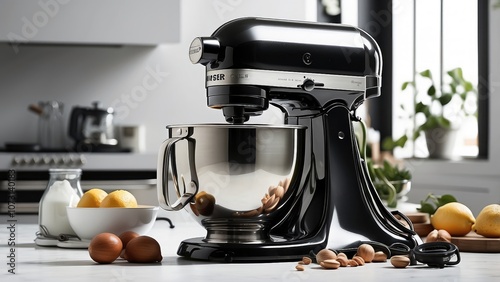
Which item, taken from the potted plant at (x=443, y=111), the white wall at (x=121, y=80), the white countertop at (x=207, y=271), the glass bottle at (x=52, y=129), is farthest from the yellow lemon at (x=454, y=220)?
the glass bottle at (x=52, y=129)

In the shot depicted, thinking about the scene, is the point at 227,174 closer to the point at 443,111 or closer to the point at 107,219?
the point at 107,219

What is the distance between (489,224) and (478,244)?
0.05 meters

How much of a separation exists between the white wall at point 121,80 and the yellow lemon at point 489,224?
2.93m

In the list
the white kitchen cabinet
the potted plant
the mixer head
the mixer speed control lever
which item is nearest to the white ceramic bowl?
the mixer head

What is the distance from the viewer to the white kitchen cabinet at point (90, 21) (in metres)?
3.73

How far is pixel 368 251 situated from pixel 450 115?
9.65ft

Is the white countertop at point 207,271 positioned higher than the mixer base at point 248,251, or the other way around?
the mixer base at point 248,251

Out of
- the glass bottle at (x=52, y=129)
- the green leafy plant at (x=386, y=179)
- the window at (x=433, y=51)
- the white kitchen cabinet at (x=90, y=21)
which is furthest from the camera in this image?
the glass bottle at (x=52, y=129)

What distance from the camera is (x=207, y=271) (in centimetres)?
102

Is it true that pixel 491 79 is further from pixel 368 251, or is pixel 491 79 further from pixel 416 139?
pixel 368 251

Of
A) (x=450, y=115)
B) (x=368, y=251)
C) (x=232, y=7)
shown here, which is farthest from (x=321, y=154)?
(x=232, y=7)

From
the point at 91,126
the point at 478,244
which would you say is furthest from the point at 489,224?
the point at 91,126

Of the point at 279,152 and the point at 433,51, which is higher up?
the point at 433,51

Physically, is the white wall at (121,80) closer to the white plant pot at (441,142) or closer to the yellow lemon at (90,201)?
the white plant pot at (441,142)
